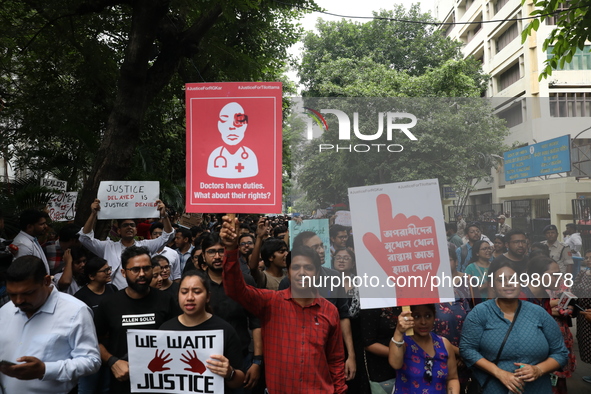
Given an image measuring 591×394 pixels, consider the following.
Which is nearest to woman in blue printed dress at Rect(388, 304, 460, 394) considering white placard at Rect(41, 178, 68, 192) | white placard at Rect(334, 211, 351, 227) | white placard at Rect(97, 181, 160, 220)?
white placard at Rect(334, 211, 351, 227)

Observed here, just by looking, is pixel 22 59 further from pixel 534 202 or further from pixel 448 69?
pixel 448 69

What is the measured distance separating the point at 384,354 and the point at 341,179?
4.06ft

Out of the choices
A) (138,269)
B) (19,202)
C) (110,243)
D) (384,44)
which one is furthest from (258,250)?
(384,44)

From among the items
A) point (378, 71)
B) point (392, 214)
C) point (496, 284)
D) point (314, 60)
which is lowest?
point (496, 284)

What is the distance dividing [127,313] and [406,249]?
1.94 metres

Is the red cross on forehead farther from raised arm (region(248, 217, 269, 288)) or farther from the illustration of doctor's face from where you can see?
raised arm (region(248, 217, 269, 288))

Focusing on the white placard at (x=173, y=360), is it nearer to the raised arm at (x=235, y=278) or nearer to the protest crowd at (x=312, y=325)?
the protest crowd at (x=312, y=325)

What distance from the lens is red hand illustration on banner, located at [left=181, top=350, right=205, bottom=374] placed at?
3092mm

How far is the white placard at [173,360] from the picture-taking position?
3086 mm

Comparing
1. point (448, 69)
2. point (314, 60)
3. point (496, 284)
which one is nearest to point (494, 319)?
point (496, 284)

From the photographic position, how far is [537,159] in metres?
3.37

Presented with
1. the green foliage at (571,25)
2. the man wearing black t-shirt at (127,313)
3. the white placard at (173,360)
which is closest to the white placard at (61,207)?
the man wearing black t-shirt at (127,313)

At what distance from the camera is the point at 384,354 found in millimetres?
3574

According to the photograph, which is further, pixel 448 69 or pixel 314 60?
pixel 314 60
